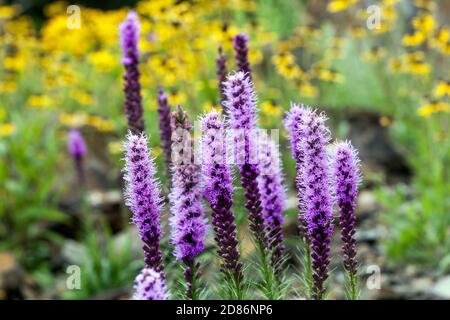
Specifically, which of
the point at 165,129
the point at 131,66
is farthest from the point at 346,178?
the point at 131,66

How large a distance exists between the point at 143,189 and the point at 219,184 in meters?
0.25

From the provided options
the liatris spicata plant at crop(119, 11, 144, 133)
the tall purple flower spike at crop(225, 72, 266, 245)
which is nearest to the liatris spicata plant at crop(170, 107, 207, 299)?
the tall purple flower spike at crop(225, 72, 266, 245)

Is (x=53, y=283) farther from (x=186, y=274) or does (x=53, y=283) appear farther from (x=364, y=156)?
(x=186, y=274)

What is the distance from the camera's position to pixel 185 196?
6.91 ft

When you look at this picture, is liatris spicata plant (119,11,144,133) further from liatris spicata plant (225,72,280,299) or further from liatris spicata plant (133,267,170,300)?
liatris spicata plant (133,267,170,300)

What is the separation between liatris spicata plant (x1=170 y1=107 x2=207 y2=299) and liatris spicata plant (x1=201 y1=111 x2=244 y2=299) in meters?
0.05

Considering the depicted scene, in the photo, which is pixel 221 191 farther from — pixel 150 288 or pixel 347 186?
pixel 150 288

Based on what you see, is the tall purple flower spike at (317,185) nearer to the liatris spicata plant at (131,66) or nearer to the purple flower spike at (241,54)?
the purple flower spike at (241,54)

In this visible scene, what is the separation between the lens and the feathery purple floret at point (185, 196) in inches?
82.9

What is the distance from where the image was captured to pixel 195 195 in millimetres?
Result: 2119

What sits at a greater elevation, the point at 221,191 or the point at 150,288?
the point at 221,191

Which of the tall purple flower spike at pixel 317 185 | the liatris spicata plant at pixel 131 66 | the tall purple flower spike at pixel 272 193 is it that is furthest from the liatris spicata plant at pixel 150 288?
the liatris spicata plant at pixel 131 66
